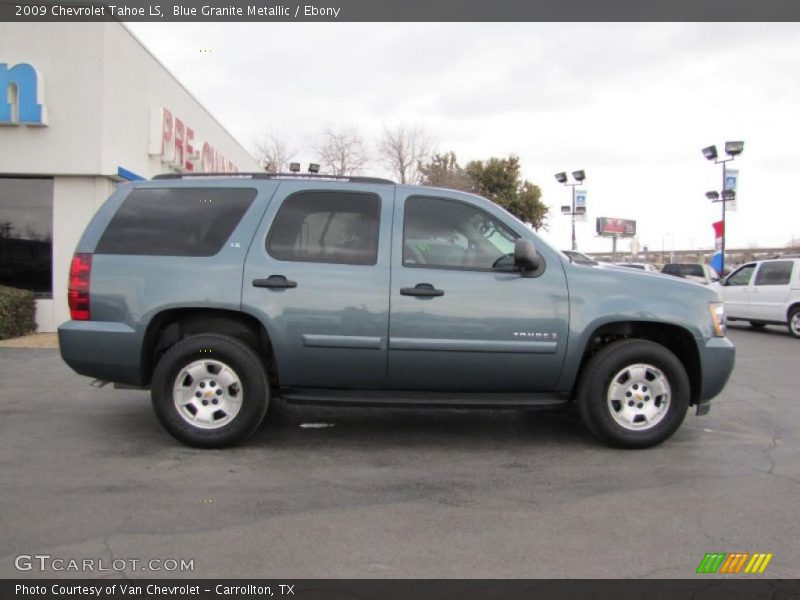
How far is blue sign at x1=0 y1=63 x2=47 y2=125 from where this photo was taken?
10500mm

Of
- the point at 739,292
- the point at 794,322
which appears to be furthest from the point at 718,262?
the point at 794,322

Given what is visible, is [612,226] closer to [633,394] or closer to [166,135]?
[166,135]

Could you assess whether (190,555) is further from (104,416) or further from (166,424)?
(104,416)

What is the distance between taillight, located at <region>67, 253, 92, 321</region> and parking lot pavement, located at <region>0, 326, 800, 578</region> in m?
1.04

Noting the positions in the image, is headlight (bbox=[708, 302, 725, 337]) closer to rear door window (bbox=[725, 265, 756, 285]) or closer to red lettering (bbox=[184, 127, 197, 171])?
rear door window (bbox=[725, 265, 756, 285])

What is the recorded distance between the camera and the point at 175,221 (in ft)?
15.7

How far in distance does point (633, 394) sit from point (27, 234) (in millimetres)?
10942

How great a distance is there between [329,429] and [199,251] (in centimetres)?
187

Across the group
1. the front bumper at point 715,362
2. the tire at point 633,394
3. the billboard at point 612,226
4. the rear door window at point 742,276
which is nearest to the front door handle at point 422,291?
the tire at point 633,394

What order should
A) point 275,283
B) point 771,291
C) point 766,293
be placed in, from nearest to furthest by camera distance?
point 275,283 < point 771,291 < point 766,293

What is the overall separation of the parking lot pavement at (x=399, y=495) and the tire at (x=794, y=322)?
8.40 meters
